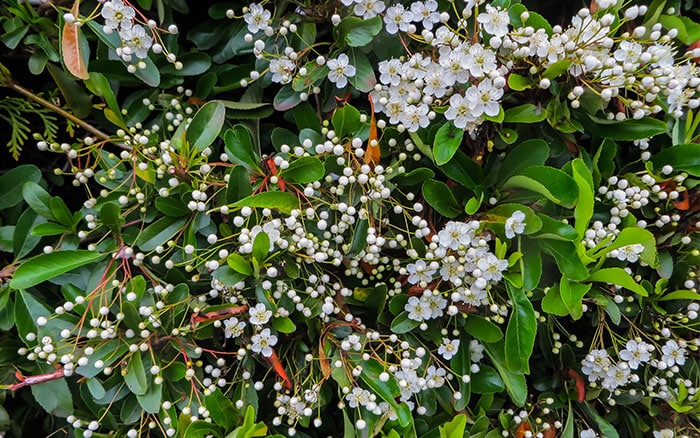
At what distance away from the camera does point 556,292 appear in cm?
86

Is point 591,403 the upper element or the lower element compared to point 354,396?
lower

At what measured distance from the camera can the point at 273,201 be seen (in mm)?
810

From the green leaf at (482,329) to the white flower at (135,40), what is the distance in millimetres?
823

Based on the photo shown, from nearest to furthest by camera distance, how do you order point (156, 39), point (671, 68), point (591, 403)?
point (671, 68)
point (156, 39)
point (591, 403)

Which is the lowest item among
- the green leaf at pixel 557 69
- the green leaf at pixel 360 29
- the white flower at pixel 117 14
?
the green leaf at pixel 557 69

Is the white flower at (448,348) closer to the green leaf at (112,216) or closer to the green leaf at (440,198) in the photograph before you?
the green leaf at (440,198)

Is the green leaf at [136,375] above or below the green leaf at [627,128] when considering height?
below

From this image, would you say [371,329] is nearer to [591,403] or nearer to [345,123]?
[345,123]

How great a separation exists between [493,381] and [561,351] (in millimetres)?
193

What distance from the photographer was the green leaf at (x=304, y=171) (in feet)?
2.76

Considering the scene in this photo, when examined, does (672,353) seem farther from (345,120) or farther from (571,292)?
(345,120)

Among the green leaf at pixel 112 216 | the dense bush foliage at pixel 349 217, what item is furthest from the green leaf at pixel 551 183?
the green leaf at pixel 112 216

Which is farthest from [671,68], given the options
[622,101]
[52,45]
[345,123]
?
[52,45]

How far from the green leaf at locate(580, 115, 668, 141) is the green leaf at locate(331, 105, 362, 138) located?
444 mm
